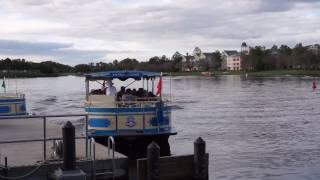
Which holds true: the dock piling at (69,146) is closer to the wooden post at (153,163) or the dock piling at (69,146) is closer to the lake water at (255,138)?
the wooden post at (153,163)

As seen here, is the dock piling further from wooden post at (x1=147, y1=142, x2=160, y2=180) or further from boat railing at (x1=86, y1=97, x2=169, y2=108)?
boat railing at (x1=86, y1=97, x2=169, y2=108)

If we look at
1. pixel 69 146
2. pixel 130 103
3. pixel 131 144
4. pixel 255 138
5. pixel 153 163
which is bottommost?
pixel 255 138

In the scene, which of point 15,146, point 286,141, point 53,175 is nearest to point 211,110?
point 286,141

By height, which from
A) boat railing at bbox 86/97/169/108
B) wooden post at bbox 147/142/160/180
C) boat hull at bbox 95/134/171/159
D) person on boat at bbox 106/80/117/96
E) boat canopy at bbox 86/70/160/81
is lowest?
boat hull at bbox 95/134/171/159

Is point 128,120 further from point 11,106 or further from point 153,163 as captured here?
point 11,106

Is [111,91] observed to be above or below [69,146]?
above

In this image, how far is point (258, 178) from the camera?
73.9ft

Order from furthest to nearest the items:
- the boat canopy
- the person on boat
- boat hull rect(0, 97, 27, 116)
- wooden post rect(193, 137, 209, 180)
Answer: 1. boat hull rect(0, 97, 27, 116)
2. the boat canopy
3. the person on boat
4. wooden post rect(193, 137, 209, 180)

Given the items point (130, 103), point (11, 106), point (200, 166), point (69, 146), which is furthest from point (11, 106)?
point (69, 146)

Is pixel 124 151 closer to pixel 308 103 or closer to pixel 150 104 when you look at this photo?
pixel 150 104

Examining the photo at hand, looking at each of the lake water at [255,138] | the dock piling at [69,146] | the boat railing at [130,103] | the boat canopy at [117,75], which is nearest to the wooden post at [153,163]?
the dock piling at [69,146]

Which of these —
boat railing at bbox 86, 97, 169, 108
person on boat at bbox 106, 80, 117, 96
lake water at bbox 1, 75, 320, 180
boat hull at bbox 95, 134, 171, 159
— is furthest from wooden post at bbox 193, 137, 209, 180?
person on boat at bbox 106, 80, 117, 96

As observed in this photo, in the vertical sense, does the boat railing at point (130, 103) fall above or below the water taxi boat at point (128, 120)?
above

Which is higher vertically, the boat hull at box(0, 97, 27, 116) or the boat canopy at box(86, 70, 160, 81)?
the boat canopy at box(86, 70, 160, 81)
